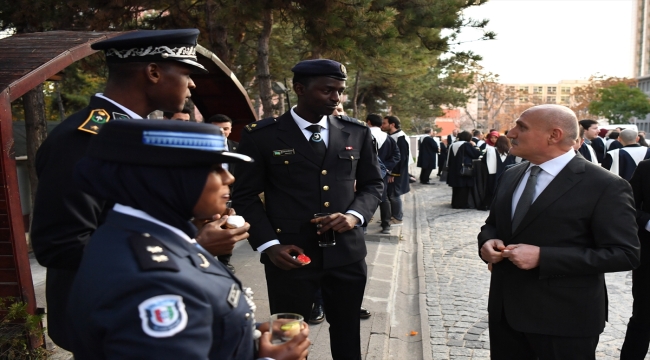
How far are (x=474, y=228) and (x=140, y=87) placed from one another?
31.2 ft

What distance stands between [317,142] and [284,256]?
746 mm

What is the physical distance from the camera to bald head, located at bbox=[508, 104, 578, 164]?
9.73 ft

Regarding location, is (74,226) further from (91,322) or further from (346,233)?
(346,233)

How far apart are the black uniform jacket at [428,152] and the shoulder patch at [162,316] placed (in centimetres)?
1851

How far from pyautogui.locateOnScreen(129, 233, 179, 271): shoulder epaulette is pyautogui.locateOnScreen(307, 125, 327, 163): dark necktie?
2041 mm

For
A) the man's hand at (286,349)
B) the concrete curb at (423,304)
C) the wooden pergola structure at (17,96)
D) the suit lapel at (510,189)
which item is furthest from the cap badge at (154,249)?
the concrete curb at (423,304)

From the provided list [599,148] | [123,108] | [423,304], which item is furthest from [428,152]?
[123,108]

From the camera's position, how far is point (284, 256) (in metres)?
3.25

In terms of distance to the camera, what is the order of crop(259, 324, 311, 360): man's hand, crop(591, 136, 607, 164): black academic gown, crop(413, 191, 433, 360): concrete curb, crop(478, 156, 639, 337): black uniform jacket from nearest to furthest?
crop(259, 324, 311, 360): man's hand → crop(478, 156, 639, 337): black uniform jacket → crop(413, 191, 433, 360): concrete curb → crop(591, 136, 607, 164): black academic gown

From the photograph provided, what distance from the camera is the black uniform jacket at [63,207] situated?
2082 mm

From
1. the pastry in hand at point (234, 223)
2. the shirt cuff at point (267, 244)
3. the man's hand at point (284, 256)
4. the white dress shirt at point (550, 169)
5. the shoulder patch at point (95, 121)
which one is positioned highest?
the shoulder patch at point (95, 121)

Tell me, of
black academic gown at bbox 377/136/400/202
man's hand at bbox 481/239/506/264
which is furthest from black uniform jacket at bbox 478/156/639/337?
black academic gown at bbox 377/136/400/202

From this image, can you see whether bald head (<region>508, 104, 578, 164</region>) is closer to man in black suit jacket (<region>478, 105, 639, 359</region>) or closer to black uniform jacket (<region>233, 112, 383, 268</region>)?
man in black suit jacket (<region>478, 105, 639, 359</region>)

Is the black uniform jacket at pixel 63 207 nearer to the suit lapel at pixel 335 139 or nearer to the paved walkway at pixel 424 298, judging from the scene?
the suit lapel at pixel 335 139
